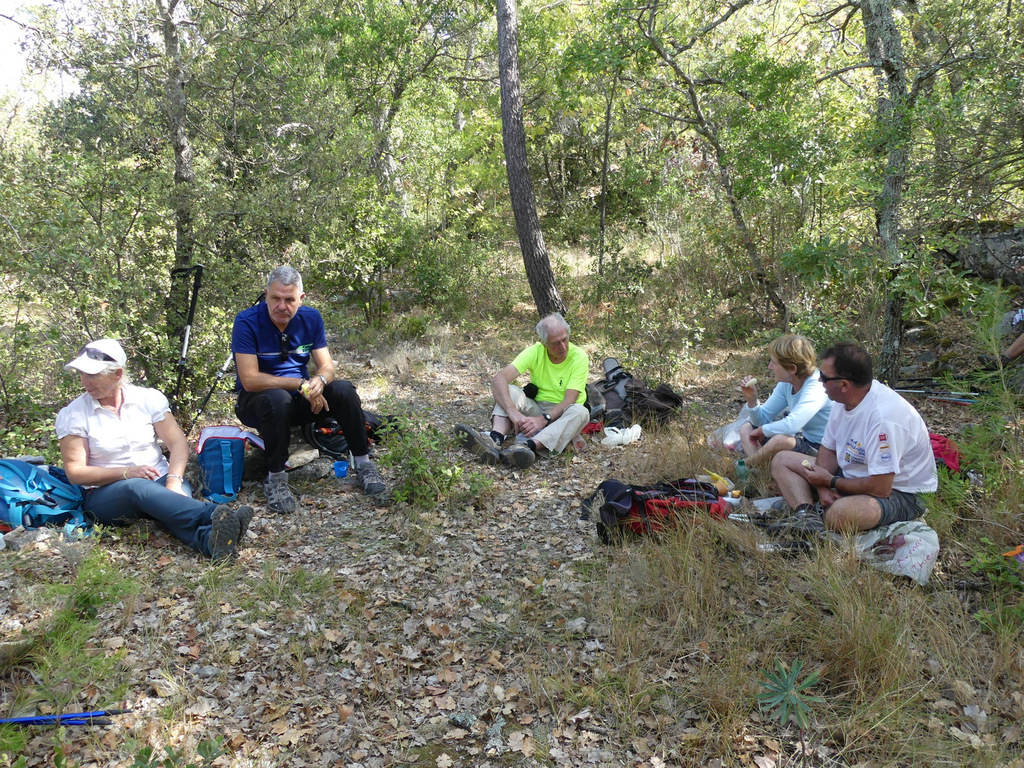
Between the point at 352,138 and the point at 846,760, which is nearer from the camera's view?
the point at 846,760

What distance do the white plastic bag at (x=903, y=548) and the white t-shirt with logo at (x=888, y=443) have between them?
245 mm

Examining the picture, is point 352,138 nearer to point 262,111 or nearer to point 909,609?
point 262,111

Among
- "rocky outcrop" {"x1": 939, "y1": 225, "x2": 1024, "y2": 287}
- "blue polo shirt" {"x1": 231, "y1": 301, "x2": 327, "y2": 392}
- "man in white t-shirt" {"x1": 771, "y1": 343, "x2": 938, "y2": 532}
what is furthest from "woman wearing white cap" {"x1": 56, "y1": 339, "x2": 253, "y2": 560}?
"rocky outcrop" {"x1": 939, "y1": 225, "x2": 1024, "y2": 287}

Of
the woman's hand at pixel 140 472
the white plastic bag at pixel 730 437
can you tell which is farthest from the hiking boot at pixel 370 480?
the white plastic bag at pixel 730 437

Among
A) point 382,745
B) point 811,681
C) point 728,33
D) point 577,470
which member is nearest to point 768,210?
point 728,33

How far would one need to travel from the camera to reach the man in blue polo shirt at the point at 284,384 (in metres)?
4.55

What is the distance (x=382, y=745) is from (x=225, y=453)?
103 inches

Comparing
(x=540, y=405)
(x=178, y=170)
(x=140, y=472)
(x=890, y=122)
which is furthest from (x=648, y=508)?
(x=178, y=170)

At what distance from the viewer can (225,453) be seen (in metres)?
4.51

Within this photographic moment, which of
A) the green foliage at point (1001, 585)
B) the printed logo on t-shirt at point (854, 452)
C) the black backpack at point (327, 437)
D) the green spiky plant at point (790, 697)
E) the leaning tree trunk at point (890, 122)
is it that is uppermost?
the leaning tree trunk at point (890, 122)

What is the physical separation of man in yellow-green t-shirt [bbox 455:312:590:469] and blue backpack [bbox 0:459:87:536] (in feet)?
8.87

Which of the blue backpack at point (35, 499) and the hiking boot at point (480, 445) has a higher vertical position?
the blue backpack at point (35, 499)

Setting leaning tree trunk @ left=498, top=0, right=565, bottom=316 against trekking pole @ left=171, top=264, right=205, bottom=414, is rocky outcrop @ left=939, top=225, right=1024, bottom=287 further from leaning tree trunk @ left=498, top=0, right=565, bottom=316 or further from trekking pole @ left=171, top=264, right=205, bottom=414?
trekking pole @ left=171, top=264, right=205, bottom=414

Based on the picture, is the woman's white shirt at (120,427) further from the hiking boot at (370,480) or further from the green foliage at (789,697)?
the green foliage at (789,697)
